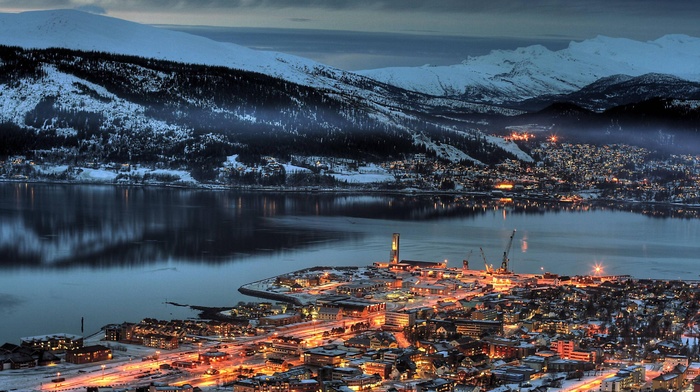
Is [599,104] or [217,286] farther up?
[599,104]

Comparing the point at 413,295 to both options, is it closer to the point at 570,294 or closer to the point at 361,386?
the point at 570,294

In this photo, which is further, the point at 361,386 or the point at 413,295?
the point at 413,295

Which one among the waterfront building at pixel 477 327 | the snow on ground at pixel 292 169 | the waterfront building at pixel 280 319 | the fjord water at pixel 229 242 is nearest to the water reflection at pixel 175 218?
the fjord water at pixel 229 242

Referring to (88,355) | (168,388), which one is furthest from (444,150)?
(168,388)

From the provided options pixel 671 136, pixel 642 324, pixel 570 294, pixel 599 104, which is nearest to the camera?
pixel 642 324

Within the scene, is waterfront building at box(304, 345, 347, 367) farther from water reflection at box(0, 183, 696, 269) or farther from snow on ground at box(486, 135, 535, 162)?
snow on ground at box(486, 135, 535, 162)

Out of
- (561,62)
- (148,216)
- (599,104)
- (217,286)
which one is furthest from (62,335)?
(561,62)

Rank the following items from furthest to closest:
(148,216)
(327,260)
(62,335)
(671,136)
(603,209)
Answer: (671,136) < (603,209) < (148,216) < (327,260) < (62,335)

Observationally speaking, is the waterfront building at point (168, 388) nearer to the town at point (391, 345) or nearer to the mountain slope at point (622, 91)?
the town at point (391, 345)
